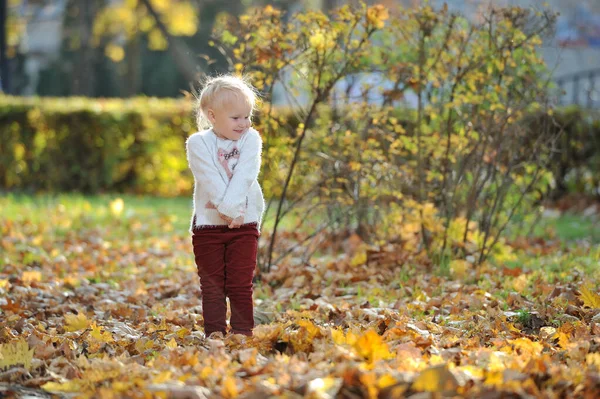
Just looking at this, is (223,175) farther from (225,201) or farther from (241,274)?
(241,274)

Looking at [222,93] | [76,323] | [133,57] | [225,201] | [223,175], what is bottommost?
[76,323]

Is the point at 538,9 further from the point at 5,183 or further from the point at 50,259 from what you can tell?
the point at 5,183

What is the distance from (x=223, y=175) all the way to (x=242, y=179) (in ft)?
0.31

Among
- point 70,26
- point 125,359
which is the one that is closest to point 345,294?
point 125,359

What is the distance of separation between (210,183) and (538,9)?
120 inches

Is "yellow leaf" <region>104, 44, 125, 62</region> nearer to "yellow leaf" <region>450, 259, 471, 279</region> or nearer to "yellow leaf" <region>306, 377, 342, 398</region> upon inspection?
"yellow leaf" <region>450, 259, 471, 279</region>

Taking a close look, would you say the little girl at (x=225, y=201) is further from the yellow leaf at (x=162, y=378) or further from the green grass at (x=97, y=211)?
the green grass at (x=97, y=211)

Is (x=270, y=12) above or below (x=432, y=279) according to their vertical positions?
above

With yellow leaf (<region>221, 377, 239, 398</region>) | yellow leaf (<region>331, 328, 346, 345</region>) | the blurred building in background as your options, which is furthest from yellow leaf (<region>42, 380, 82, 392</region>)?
the blurred building in background

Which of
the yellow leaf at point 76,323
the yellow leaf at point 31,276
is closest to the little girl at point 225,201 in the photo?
the yellow leaf at point 76,323

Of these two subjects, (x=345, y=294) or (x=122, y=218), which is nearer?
(x=345, y=294)

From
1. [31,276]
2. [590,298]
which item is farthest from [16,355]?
[31,276]

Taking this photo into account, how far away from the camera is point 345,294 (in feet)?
18.4

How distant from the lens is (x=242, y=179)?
13.3ft
